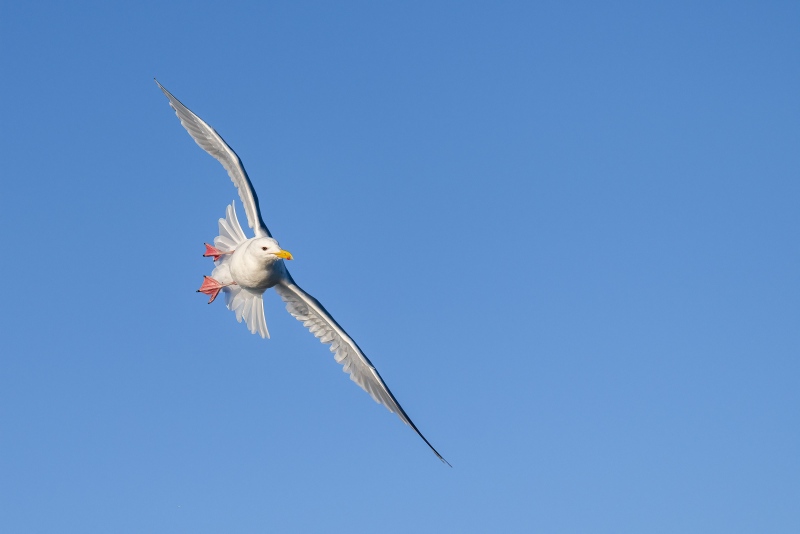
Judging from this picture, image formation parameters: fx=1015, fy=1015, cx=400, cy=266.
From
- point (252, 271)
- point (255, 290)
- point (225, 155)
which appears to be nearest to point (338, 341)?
point (255, 290)

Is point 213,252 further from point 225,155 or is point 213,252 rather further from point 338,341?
point 338,341

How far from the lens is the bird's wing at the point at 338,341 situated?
17312 millimetres

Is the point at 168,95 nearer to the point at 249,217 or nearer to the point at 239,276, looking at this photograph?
the point at 249,217

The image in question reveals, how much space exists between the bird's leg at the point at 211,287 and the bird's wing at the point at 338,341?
3.25 ft

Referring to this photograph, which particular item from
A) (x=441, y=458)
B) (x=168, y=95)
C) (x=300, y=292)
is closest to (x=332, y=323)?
(x=300, y=292)

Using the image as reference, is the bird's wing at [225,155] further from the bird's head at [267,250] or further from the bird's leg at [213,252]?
the bird's head at [267,250]

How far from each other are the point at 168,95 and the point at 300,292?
4386 millimetres

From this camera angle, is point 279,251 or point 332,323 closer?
point 279,251

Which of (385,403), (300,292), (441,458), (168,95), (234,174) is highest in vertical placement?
(168,95)

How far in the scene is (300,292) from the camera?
1733 cm

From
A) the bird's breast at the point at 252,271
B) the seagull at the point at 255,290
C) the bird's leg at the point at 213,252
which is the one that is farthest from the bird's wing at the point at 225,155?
the bird's breast at the point at 252,271

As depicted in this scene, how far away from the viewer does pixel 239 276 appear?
→ 16406mm

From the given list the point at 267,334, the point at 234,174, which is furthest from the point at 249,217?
the point at 267,334

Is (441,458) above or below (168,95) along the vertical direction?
below
